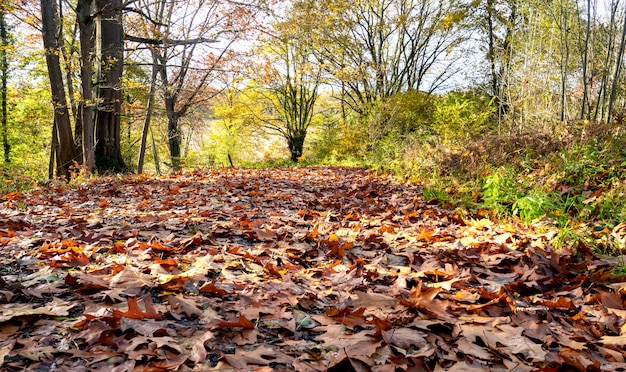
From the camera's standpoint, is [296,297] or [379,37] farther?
[379,37]

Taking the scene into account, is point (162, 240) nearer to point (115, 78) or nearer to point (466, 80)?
point (115, 78)

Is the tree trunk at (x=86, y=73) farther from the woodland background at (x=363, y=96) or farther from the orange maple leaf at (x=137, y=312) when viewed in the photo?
the orange maple leaf at (x=137, y=312)

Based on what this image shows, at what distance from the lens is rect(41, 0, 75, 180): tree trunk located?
7.87 meters

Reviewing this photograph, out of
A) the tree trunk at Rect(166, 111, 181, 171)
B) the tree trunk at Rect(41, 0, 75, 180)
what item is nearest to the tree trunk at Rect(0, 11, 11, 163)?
the tree trunk at Rect(166, 111, 181, 171)

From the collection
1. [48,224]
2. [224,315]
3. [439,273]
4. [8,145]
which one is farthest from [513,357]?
[8,145]

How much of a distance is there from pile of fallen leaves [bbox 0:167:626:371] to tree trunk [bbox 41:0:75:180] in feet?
20.4

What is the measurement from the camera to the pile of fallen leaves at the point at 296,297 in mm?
1313

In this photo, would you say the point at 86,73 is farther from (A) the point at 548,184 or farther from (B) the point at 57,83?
(A) the point at 548,184

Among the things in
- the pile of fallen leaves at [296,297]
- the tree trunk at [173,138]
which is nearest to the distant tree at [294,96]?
the tree trunk at [173,138]

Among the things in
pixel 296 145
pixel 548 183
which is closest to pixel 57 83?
pixel 548 183

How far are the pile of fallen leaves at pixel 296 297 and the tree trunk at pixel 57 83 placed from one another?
622 cm

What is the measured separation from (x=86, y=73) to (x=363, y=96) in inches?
524

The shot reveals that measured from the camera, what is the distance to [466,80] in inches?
682

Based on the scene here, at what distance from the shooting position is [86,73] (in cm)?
737
